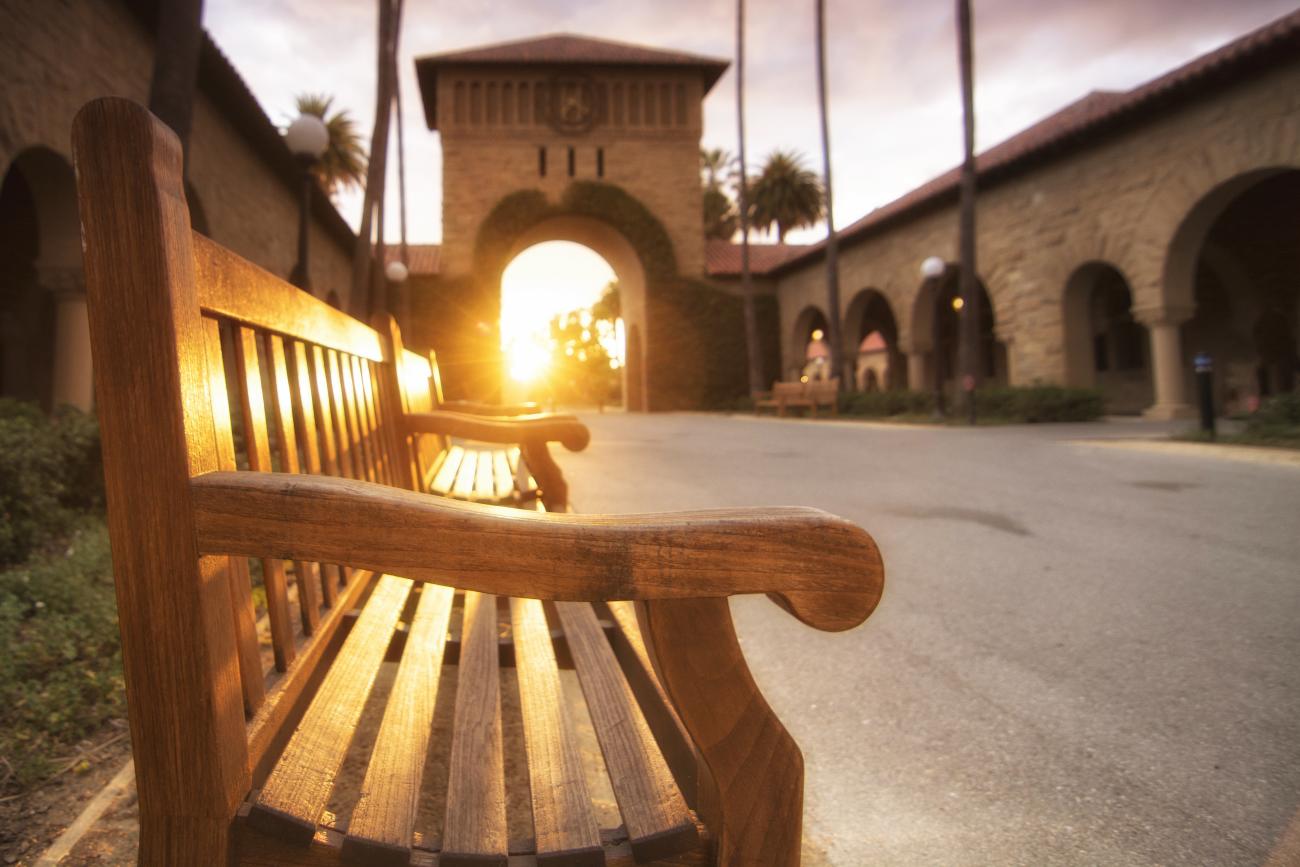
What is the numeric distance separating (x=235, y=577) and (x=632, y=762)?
0.56 metres

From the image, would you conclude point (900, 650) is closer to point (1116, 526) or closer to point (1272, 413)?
point (1116, 526)

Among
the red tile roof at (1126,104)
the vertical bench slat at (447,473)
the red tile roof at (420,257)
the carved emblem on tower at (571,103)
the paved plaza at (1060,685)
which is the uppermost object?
the carved emblem on tower at (571,103)

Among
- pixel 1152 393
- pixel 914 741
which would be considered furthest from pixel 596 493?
pixel 1152 393

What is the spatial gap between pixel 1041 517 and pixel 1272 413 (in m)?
5.31

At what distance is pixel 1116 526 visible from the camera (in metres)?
3.96

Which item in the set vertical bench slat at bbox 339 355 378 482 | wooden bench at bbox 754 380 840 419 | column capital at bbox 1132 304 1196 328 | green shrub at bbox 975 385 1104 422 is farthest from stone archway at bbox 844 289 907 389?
vertical bench slat at bbox 339 355 378 482

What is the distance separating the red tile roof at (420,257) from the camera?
2539cm

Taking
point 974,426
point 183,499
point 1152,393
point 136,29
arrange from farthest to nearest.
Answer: point 1152,393
point 974,426
point 136,29
point 183,499

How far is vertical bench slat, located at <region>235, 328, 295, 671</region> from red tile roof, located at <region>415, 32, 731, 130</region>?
26.3 metres

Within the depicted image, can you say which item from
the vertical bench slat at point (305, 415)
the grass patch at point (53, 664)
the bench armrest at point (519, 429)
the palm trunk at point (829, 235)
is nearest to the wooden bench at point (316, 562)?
the vertical bench slat at point (305, 415)

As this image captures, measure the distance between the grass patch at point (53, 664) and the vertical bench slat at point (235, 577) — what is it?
111 cm

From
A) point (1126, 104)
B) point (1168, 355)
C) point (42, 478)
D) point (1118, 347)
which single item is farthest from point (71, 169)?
point (1118, 347)

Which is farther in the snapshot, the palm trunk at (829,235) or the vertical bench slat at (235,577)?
the palm trunk at (829,235)

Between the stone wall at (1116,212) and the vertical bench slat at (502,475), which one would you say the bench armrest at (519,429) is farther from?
the stone wall at (1116,212)
